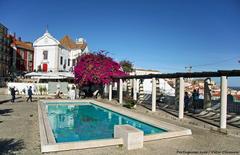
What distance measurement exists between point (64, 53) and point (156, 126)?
4305cm

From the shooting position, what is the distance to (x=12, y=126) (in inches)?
501

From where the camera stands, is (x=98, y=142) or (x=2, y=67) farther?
(x=2, y=67)

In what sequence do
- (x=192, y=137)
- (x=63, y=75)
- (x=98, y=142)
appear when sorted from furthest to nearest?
(x=63, y=75) → (x=192, y=137) → (x=98, y=142)

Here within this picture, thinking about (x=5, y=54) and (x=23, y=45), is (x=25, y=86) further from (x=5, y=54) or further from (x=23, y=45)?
(x=23, y=45)

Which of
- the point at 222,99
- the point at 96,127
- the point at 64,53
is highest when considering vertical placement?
the point at 64,53

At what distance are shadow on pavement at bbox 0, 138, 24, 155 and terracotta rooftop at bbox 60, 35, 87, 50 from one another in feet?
154

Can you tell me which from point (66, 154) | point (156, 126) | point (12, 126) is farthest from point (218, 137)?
point (12, 126)

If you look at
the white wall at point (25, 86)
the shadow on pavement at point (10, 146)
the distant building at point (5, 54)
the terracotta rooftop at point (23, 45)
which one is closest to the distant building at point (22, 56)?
the terracotta rooftop at point (23, 45)

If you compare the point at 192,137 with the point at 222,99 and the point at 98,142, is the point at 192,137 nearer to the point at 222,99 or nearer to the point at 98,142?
the point at 222,99

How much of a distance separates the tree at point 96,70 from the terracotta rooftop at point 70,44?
24.4m

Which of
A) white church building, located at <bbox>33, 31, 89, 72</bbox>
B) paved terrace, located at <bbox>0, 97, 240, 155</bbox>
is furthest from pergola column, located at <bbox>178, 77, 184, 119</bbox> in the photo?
white church building, located at <bbox>33, 31, 89, 72</bbox>

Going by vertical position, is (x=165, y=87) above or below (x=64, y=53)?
below

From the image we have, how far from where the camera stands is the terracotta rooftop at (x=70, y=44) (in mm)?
57250

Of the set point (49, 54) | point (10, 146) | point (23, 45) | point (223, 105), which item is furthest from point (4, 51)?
point (223, 105)
